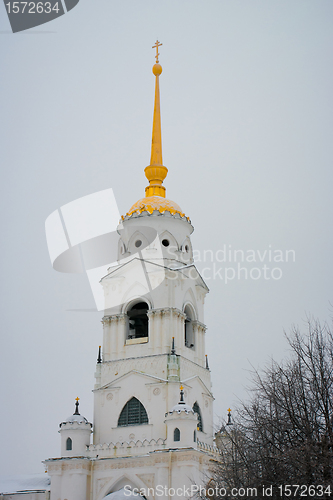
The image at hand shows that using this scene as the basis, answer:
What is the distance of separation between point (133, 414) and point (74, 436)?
3.21 metres

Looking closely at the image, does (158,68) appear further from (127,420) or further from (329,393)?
(329,393)

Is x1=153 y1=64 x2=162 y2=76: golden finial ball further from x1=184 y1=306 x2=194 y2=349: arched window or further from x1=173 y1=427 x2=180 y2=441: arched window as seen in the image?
x1=173 y1=427 x2=180 y2=441: arched window

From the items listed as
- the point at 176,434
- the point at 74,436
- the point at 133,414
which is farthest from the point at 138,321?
the point at 176,434

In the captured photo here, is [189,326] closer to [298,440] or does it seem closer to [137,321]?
[137,321]

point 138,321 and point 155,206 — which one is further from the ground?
point 155,206

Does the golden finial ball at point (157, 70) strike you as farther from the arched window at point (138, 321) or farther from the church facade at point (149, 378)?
the arched window at point (138, 321)

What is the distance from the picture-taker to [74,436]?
108 feet

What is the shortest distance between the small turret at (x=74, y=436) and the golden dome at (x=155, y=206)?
484 inches

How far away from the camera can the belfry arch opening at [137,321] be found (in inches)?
1464

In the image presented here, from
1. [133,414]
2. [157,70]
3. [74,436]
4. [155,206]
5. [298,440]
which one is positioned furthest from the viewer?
[157,70]

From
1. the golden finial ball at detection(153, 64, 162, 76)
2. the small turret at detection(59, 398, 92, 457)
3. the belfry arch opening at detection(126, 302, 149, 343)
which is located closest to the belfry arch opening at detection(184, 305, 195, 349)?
the belfry arch opening at detection(126, 302, 149, 343)

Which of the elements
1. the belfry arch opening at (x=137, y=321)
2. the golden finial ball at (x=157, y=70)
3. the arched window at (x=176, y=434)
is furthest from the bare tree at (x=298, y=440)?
the golden finial ball at (x=157, y=70)

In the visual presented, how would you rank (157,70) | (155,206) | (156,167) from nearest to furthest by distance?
1. (155,206)
2. (156,167)
3. (157,70)

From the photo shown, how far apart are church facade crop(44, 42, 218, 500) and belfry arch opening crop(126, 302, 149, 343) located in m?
0.06
